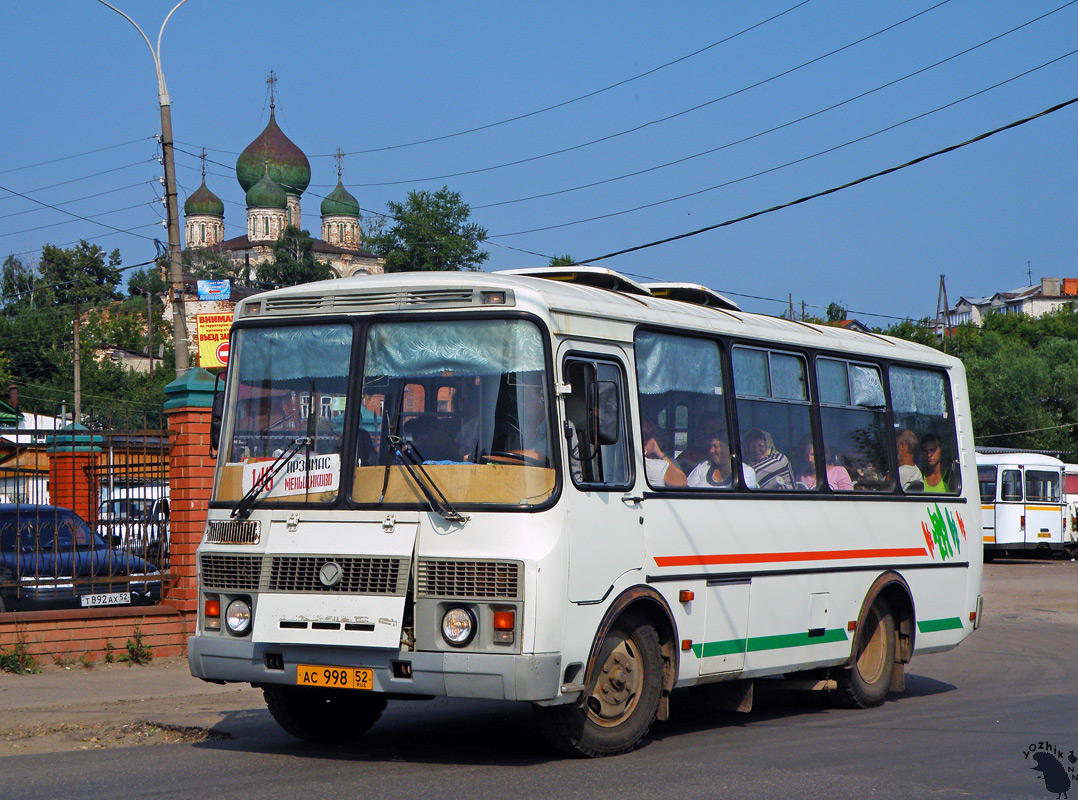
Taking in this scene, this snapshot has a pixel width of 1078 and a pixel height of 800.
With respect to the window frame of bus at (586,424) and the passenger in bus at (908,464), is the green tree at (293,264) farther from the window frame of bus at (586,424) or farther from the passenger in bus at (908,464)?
the window frame of bus at (586,424)

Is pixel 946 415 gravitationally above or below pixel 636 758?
above

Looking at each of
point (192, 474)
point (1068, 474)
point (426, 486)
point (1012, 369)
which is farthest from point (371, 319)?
point (1012, 369)

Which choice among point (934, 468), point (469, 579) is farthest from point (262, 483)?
point (934, 468)

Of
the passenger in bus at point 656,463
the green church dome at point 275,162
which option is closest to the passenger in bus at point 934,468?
the passenger in bus at point 656,463

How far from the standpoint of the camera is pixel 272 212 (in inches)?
4921

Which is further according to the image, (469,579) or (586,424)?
(586,424)

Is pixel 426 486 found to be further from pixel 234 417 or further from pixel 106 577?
pixel 106 577

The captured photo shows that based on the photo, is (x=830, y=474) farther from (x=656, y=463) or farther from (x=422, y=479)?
(x=422, y=479)

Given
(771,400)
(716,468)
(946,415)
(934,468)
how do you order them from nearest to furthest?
(716,468), (771,400), (934,468), (946,415)

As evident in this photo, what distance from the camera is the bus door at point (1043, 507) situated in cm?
3522

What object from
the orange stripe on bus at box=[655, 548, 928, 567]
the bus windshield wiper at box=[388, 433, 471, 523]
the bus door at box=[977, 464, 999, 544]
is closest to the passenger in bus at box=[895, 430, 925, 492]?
the orange stripe on bus at box=[655, 548, 928, 567]

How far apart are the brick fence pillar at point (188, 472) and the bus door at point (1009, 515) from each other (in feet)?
88.7

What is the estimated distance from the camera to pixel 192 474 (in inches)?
503

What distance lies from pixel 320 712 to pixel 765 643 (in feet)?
9.90
